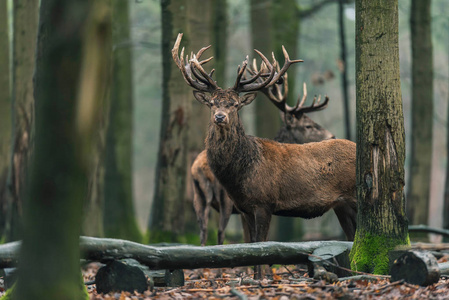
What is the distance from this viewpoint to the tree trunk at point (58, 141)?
5.30 metres

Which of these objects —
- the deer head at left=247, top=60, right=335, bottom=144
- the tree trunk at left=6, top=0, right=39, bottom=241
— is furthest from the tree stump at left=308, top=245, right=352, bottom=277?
the tree trunk at left=6, top=0, right=39, bottom=241

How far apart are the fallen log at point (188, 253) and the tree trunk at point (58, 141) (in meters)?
1.07

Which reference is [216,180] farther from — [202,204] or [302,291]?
[302,291]

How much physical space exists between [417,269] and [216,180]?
467 cm

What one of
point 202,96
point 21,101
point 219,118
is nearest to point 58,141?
point 219,118

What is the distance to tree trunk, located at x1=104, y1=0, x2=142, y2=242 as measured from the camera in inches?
665

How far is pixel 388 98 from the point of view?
7.56m

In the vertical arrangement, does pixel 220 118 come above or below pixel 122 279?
above

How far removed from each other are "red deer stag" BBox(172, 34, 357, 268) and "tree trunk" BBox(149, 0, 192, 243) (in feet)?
10.7

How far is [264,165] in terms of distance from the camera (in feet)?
30.3

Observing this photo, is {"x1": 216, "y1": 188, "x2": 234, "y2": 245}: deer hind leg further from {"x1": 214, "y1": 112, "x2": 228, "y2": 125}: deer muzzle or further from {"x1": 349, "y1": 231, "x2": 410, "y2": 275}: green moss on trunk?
{"x1": 349, "y1": 231, "x2": 410, "y2": 275}: green moss on trunk

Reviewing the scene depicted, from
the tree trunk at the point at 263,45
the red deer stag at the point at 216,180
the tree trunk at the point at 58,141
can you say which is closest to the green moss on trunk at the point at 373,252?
the red deer stag at the point at 216,180

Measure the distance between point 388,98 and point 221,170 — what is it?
2.51 metres

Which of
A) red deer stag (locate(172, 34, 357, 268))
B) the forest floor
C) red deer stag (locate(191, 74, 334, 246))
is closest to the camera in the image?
the forest floor
